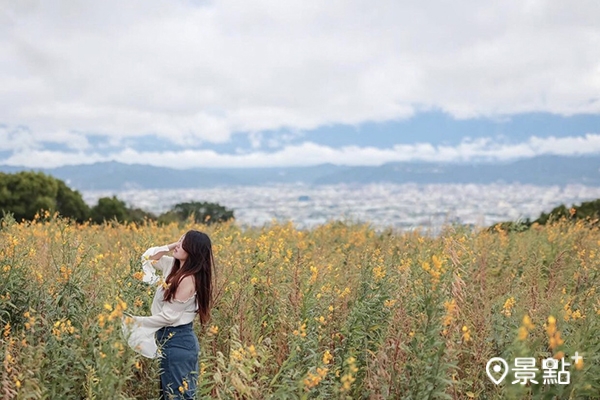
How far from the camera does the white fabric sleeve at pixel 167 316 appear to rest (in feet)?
14.4

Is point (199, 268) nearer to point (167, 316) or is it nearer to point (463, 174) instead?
point (167, 316)

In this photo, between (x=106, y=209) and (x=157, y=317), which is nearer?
(x=157, y=317)

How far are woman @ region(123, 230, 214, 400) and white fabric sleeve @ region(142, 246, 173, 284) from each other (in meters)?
0.01

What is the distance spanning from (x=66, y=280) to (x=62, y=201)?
2658cm

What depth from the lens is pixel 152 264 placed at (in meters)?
5.05

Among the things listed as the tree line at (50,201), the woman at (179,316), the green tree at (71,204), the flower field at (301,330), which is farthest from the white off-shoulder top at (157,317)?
the green tree at (71,204)

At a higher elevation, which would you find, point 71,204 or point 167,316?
point 71,204

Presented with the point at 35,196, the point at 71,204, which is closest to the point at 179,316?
the point at 35,196

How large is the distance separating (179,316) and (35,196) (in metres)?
26.2

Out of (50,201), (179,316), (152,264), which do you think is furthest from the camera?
(50,201)

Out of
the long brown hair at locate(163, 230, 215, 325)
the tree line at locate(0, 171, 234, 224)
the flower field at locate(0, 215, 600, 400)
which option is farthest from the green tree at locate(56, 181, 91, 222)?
the long brown hair at locate(163, 230, 215, 325)

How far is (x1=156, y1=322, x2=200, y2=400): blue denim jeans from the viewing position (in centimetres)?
433

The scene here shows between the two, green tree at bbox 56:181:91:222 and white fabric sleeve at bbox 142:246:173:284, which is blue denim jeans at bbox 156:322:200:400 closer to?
white fabric sleeve at bbox 142:246:173:284

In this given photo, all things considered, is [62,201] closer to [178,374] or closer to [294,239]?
[294,239]
